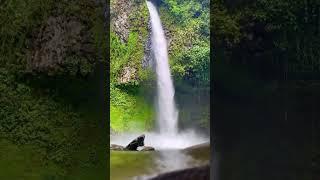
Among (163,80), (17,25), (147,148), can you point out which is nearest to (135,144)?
(147,148)

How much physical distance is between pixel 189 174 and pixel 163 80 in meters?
2.33

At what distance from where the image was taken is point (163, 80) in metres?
7.57

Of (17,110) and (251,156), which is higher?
(17,110)

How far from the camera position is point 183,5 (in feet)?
25.1

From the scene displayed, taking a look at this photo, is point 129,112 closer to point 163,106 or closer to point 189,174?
point 163,106

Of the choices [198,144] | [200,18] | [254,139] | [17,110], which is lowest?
[198,144]

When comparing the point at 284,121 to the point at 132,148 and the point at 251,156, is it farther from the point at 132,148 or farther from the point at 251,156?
the point at 132,148

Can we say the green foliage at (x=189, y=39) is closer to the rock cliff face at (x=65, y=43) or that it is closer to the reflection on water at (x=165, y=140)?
the reflection on water at (x=165, y=140)

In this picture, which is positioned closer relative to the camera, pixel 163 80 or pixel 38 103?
pixel 38 103

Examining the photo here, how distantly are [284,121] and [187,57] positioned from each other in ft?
10.8

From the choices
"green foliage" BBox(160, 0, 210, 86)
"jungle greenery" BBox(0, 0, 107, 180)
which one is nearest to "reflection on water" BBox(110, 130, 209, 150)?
"green foliage" BBox(160, 0, 210, 86)

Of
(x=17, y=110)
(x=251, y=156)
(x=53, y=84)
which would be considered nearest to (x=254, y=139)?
(x=251, y=156)

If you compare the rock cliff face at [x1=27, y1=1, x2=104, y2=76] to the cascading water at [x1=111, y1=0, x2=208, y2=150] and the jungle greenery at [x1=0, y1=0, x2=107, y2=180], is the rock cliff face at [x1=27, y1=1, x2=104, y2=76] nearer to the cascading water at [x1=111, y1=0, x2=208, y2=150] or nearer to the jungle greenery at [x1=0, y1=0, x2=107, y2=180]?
the jungle greenery at [x1=0, y1=0, x2=107, y2=180]

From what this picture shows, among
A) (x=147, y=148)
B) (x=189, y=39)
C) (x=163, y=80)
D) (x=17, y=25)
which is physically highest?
(x=189, y=39)
